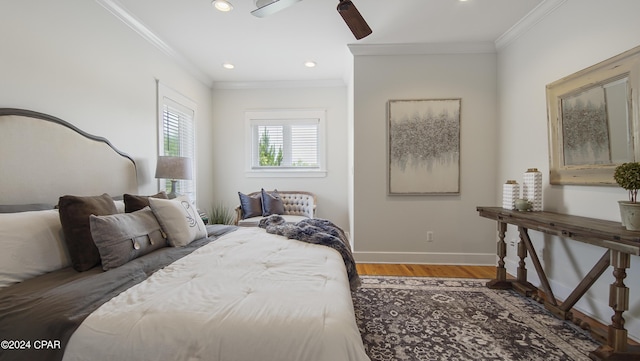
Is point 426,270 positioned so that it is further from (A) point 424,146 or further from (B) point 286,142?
(B) point 286,142

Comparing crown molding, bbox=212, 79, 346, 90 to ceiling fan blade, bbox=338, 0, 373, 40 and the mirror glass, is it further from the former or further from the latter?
the mirror glass

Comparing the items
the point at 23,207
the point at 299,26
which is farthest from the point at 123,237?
the point at 299,26

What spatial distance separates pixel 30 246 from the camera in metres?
1.36

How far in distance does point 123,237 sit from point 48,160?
0.97 metres

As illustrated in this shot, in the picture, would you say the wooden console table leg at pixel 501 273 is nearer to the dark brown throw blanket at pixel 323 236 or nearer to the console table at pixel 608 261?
the console table at pixel 608 261

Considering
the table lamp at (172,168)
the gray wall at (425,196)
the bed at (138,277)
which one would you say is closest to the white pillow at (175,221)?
the bed at (138,277)

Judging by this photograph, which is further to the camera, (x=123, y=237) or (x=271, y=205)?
(x=271, y=205)

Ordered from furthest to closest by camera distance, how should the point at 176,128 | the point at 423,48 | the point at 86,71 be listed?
the point at 176,128 < the point at 423,48 < the point at 86,71

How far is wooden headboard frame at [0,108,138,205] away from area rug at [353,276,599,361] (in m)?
2.49

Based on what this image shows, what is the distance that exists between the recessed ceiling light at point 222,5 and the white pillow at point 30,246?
2.18 meters

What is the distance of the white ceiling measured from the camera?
2527 mm

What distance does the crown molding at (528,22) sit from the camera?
8.02 ft

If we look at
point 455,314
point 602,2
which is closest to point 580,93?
point 602,2

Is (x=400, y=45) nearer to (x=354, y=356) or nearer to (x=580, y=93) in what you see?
(x=580, y=93)
